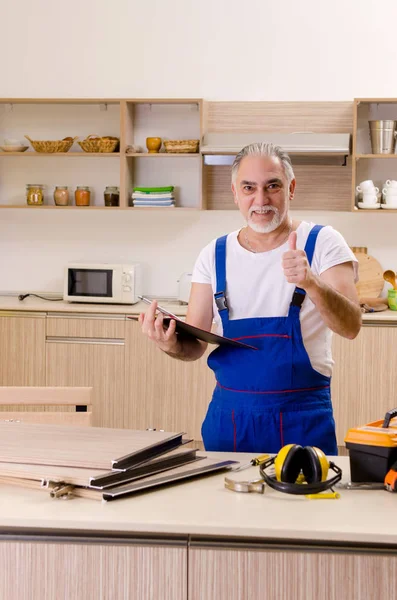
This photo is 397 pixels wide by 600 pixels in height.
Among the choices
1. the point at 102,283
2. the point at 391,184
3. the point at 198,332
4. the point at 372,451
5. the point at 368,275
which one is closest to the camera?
the point at 372,451

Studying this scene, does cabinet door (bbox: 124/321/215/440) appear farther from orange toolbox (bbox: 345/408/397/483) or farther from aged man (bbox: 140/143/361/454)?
orange toolbox (bbox: 345/408/397/483)

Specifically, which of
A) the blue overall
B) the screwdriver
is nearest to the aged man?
the blue overall

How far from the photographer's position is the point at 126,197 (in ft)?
15.8

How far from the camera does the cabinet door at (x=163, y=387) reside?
14.9 ft

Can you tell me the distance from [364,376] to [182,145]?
167 centimetres

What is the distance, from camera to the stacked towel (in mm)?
4773

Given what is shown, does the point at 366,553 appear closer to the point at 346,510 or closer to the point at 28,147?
the point at 346,510

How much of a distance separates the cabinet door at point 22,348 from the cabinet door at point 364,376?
1648 mm

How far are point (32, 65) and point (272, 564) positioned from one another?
4.25 metres

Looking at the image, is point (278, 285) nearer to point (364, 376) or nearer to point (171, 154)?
point (364, 376)

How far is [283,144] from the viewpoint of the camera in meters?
4.57

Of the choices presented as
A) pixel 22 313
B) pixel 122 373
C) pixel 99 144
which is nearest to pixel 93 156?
pixel 99 144

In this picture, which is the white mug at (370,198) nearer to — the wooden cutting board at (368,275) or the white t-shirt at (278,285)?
the wooden cutting board at (368,275)

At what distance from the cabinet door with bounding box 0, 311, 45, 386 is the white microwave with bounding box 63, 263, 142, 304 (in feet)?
0.96
